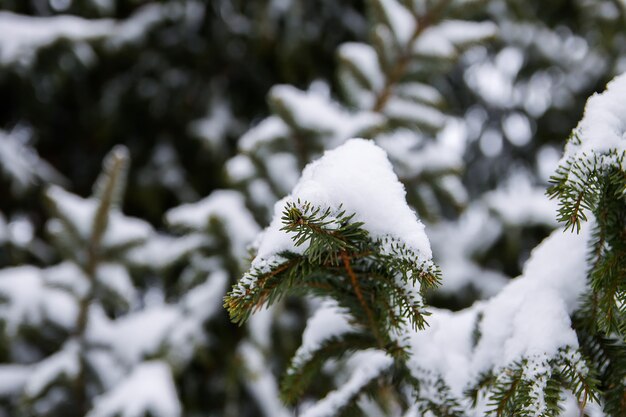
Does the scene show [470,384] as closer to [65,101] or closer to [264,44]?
[264,44]

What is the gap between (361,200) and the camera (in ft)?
2.12

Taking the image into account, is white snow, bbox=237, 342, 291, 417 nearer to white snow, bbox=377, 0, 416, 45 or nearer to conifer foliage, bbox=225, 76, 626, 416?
conifer foliage, bbox=225, 76, 626, 416

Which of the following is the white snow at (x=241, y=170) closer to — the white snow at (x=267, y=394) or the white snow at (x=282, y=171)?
the white snow at (x=282, y=171)

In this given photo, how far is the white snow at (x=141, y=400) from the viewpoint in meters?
1.49

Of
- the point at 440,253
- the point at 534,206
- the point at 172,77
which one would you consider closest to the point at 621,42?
the point at 534,206

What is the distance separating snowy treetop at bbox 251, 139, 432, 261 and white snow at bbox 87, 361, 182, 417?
1005 mm

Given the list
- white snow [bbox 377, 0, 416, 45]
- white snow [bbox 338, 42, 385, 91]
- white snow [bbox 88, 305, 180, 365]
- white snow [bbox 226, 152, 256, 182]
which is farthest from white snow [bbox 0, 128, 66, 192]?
white snow [bbox 377, 0, 416, 45]

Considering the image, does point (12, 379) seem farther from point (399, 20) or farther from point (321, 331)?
point (399, 20)

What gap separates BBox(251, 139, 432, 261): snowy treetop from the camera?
2.02 feet

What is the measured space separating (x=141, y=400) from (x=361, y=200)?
44.3 inches

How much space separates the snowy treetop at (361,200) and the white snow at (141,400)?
3.30ft

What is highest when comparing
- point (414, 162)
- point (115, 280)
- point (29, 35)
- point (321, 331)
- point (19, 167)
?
point (29, 35)

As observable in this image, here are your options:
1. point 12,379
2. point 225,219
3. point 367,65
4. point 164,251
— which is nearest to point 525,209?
point 367,65

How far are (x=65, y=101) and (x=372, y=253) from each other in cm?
297
